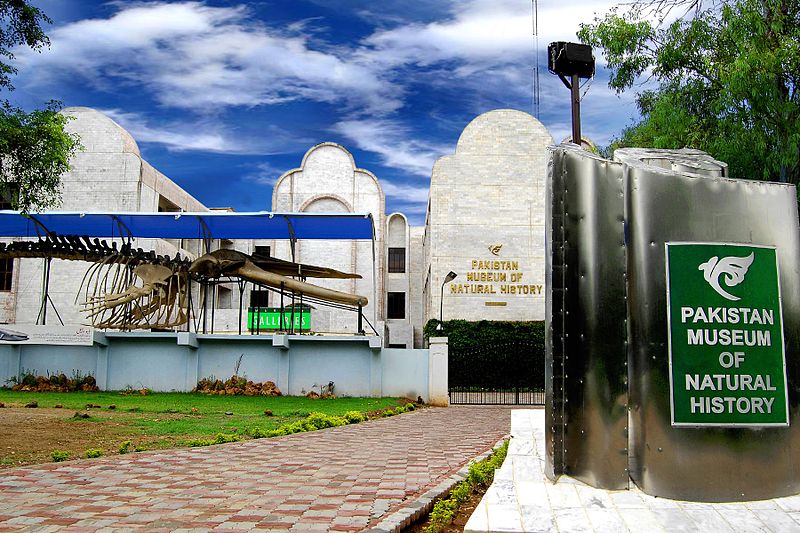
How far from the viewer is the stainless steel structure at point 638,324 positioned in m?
4.86

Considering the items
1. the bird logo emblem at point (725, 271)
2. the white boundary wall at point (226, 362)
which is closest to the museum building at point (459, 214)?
the white boundary wall at point (226, 362)

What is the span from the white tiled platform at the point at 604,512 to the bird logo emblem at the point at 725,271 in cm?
144

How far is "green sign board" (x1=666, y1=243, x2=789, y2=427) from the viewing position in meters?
4.88

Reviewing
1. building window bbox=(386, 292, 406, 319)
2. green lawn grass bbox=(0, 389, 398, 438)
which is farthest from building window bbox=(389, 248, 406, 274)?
green lawn grass bbox=(0, 389, 398, 438)

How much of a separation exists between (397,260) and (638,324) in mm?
36063

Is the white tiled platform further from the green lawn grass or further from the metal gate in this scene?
the metal gate

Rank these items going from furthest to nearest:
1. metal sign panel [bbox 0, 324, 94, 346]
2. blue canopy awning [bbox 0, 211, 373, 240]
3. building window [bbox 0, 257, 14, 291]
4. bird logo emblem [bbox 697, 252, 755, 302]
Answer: building window [bbox 0, 257, 14, 291] < blue canopy awning [bbox 0, 211, 373, 240] < metal sign panel [bbox 0, 324, 94, 346] < bird logo emblem [bbox 697, 252, 755, 302]

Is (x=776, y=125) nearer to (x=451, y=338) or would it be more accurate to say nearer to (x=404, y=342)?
(x=451, y=338)

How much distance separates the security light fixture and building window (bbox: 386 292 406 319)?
105ft

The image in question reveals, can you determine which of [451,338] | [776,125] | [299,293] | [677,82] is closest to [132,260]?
[299,293]

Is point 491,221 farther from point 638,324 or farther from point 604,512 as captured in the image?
point 604,512

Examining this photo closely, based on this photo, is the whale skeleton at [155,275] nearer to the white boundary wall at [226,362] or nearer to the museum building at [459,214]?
the white boundary wall at [226,362]

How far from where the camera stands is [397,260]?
41.0m

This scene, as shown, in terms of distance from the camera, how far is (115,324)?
20.6 meters
